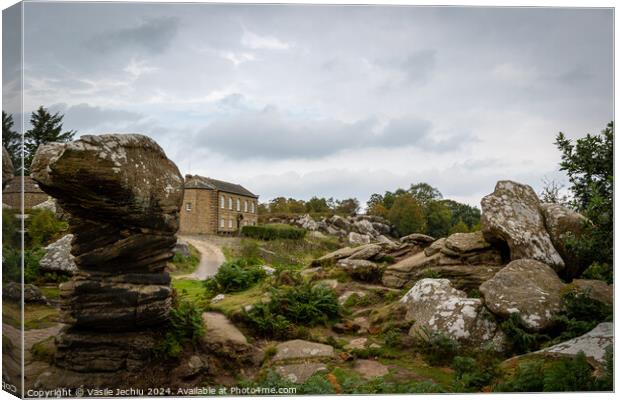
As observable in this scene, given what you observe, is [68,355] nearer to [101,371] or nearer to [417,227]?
[101,371]

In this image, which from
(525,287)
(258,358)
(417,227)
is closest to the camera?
(258,358)

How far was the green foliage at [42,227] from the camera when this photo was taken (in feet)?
22.8

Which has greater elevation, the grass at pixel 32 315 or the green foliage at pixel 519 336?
the grass at pixel 32 315

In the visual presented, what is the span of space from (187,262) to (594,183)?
7842 mm

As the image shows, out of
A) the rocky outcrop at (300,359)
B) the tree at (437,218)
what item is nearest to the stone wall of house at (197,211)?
the rocky outcrop at (300,359)

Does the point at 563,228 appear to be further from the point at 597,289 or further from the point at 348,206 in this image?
the point at 348,206

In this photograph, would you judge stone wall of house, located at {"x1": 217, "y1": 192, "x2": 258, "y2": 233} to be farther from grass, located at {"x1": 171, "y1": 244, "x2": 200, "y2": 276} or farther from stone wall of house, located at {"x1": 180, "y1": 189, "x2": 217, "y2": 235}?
grass, located at {"x1": 171, "y1": 244, "x2": 200, "y2": 276}

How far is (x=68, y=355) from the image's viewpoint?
7.19m

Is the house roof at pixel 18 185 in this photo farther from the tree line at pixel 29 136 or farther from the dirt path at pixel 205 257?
the dirt path at pixel 205 257

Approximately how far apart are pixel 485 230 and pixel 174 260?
23.8 feet

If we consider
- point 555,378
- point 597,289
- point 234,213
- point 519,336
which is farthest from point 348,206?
point 555,378

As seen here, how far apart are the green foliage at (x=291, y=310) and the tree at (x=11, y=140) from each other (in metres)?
4.87

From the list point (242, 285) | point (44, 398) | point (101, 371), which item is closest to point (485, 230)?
point (242, 285)

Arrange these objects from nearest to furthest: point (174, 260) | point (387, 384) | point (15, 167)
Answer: point (15, 167), point (387, 384), point (174, 260)
